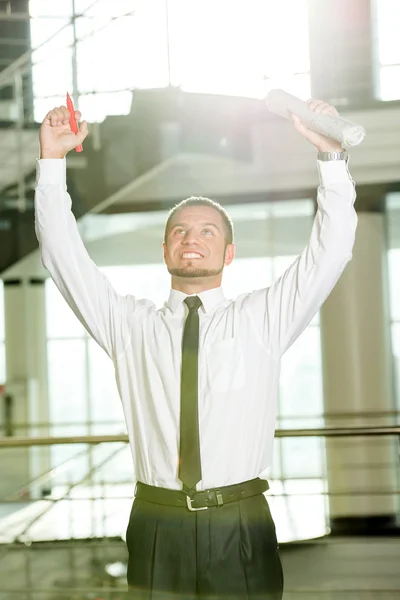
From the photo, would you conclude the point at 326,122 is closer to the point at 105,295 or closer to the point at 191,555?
the point at 105,295

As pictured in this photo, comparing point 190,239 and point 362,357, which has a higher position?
point 190,239

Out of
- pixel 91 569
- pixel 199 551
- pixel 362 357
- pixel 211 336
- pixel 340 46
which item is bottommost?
pixel 91 569

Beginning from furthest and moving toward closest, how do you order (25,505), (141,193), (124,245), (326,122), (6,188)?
(124,245) → (25,505) → (141,193) → (6,188) → (326,122)

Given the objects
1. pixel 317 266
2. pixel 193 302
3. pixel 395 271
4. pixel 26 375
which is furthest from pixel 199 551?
pixel 395 271

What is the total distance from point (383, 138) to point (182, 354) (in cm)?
336

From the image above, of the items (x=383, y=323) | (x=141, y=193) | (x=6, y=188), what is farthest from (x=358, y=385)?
(x=6, y=188)

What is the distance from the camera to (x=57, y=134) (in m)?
1.44

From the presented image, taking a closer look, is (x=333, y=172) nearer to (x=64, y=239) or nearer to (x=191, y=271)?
(x=191, y=271)

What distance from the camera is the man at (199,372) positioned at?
1.37 meters

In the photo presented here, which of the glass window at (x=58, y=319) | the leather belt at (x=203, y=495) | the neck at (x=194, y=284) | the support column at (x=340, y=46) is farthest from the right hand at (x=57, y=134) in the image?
the glass window at (x=58, y=319)

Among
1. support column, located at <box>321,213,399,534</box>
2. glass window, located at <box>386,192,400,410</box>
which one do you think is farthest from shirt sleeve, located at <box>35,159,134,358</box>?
glass window, located at <box>386,192,400,410</box>

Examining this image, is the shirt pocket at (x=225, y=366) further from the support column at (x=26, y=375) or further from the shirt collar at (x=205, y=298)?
the support column at (x=26, y=375)

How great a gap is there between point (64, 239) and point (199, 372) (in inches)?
13.9

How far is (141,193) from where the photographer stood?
520cm
